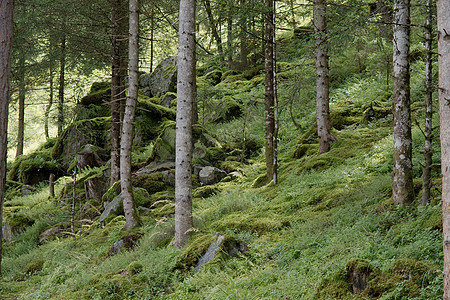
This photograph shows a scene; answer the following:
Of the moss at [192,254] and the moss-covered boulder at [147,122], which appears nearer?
the moss at [192,254]

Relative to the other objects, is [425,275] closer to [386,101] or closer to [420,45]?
[386,101]

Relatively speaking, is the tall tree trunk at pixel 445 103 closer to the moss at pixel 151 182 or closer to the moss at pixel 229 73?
the moss at pixel 151 182

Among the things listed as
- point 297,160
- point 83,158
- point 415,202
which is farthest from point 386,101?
point 83,158

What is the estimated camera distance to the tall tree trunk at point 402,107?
17.7 ft

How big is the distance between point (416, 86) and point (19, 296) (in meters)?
12.4

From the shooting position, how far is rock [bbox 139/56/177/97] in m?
18.3

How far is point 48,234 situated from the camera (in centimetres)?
1153

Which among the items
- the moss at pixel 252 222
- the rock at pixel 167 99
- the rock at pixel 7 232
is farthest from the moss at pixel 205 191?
the rock at pixel 167 99

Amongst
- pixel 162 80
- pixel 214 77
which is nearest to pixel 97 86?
pixel 162 80

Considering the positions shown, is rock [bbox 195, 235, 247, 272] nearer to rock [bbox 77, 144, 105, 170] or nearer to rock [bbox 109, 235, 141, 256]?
rock [bbox 109, 235, 141, 256]

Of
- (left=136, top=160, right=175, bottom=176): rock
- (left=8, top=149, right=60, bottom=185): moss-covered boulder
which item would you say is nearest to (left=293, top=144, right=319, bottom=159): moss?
(left=136, top=160, right=175, bottom=176): rock

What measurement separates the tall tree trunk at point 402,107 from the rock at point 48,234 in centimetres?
1048

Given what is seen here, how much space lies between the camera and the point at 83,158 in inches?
573

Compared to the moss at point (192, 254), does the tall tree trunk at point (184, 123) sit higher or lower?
higher
